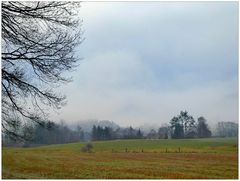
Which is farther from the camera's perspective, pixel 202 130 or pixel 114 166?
pixel 202 130

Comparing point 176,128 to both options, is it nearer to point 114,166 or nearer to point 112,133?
point 112,133

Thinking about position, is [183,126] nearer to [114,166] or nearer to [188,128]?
[188,128]

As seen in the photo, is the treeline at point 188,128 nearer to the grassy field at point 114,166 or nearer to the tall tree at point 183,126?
the tall tree at point 183,126

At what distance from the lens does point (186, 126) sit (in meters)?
72.0

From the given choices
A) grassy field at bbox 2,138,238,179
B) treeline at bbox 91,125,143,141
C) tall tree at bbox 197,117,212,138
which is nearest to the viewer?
grassy field at bbox 2,138,238,179

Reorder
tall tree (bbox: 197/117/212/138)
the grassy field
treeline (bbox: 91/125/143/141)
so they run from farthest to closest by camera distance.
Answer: treeline (bbox: 91/125/143/141)
tall tree (bbox: 197/117/212/138)
the grassy field

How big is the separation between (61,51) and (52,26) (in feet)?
1.83

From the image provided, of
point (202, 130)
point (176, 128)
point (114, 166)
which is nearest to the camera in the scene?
point (114, 166)

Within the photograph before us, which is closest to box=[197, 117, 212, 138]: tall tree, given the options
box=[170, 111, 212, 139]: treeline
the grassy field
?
box=[170, 111, 212, 139]: treeline

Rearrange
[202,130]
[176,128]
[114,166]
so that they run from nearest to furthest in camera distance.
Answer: [114,166] → [202,130] → [176,128]

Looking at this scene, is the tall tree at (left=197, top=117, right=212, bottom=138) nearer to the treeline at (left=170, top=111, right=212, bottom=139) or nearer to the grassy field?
the treeline at (left=170, top=111, right=212, bottom=139)

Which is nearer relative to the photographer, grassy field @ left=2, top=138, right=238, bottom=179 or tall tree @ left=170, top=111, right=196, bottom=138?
grassy field @ left=2, top=138, right=238, bottom=179

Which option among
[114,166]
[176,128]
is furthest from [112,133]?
[114,166]

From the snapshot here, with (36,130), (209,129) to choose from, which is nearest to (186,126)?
(209,129)
